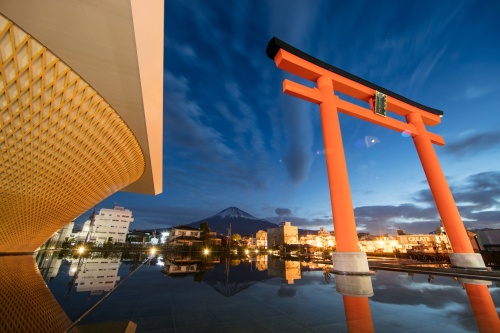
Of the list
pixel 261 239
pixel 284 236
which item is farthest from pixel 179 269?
pixel 261 239

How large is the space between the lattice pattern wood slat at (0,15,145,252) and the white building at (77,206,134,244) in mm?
64197

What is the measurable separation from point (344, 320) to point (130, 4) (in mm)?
7252

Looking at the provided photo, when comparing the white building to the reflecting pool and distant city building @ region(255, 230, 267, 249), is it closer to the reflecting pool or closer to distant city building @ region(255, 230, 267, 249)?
distant city building @ region(255, 230, 267, 249)

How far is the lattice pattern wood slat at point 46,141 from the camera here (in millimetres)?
6004

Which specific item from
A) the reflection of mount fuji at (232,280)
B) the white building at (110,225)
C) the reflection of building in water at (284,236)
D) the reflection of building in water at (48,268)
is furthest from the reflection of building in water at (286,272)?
the white building at (110,225)

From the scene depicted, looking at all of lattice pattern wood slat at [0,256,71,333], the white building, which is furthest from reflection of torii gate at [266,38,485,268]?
the white building

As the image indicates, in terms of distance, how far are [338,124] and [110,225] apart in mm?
84369

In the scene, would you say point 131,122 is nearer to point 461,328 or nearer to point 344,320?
point 344,320

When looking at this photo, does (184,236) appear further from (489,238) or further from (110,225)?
(110,225)

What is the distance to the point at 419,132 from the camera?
1409 cm

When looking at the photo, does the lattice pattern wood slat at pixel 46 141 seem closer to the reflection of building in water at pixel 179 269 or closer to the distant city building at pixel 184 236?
the reflection of building in water at pixel 179 269

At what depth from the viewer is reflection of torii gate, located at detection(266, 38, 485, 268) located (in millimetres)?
8755

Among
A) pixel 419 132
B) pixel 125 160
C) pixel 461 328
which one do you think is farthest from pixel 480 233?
pixel 125 160

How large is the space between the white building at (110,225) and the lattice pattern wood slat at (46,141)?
64.2 meters
